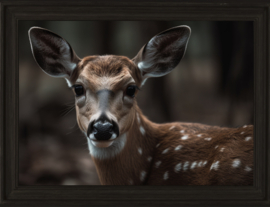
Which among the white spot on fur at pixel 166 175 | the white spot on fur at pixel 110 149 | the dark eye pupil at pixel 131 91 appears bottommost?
the white spot on fur at pixel 166 175

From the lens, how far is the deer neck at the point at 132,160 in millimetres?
2551

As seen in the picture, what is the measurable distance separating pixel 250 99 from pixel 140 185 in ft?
4.23

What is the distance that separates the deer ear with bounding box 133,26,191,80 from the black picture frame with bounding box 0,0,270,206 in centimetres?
24

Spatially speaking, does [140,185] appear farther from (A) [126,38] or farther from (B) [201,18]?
(B) [201,18]

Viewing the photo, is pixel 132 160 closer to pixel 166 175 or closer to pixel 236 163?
pixel 166 175

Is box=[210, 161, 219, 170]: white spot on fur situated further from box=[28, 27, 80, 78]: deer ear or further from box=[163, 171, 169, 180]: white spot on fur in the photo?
box=[28, 27, 80, 78]: deer ear

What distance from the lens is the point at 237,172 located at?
8.41 ft

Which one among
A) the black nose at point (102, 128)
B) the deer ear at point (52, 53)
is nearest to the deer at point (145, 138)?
the deer ear at point (52, 53)

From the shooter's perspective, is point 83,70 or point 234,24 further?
point 234,24

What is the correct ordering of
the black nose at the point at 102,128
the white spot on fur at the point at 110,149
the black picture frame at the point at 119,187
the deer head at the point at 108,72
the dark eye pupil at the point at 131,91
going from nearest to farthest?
the black nose at the point at 102,128 → the deer head at the point at 108,72 → the dark eye pupil at the point at 131,91 → the white spot on fur at the point at 110,149 → the black picture frame at the point at 119,187

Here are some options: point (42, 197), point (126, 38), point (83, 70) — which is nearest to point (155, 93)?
point (126, 38)

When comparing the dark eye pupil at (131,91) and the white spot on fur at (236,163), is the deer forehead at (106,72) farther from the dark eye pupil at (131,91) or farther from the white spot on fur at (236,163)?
the white spot on fur at (236,163)

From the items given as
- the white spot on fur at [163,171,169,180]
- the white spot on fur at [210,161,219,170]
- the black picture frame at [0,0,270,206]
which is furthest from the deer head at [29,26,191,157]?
the white spot on fur at [210,161,219,170]

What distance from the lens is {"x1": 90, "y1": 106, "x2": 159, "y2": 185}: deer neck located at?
2551mm
